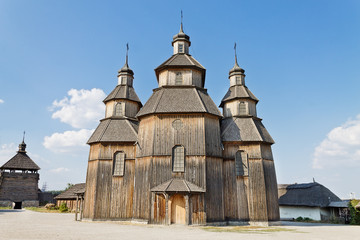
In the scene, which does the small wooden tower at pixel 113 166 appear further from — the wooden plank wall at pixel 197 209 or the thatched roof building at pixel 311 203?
the thatched roof building at pixel 311 203

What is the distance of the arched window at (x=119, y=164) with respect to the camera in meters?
22.7

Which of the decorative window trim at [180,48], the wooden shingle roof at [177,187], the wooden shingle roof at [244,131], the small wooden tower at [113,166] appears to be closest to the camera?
the wooden shingle roof at [177,187]

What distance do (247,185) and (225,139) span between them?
14.0 feet

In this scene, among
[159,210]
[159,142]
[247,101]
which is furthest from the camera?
[247,101]

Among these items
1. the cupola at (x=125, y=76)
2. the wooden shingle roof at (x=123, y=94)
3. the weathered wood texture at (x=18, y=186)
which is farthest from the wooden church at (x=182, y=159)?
the weathered wood texture at (x=18, y=186)

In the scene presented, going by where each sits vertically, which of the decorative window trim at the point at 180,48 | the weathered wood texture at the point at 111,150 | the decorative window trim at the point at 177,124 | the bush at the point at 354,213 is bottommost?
the bush at the point at 354,213

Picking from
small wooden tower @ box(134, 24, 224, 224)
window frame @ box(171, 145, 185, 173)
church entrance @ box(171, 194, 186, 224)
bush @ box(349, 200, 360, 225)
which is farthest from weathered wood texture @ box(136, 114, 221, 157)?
bush @ box(349, 200, 360, 225)

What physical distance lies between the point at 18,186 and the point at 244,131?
128ft

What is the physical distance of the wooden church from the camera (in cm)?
1905

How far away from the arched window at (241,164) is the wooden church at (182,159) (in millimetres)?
84

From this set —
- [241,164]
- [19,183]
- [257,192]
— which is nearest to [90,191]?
[241,164]

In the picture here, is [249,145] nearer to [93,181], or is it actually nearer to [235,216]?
[235,216]

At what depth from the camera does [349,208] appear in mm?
26141

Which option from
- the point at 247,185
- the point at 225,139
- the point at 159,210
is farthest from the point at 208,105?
the point at 159,210
